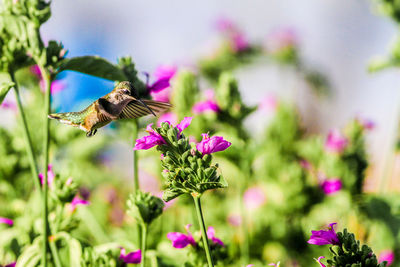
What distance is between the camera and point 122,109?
64cm

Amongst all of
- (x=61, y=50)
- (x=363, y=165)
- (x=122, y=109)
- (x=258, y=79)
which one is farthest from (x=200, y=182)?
(x=258, y=79)

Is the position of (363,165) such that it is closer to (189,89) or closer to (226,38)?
(189,89)

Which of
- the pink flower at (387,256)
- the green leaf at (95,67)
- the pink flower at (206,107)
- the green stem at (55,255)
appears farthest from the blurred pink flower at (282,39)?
the green stem at (55,255)

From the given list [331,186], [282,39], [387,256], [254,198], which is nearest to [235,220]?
[254,198]

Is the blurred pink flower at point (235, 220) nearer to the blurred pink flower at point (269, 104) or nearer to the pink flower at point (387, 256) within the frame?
the pink flower at point (387, 256)

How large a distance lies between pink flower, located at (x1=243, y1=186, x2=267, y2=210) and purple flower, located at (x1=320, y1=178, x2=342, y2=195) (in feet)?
1.81

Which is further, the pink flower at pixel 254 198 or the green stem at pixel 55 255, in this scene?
the pink flower at pixel 254 198

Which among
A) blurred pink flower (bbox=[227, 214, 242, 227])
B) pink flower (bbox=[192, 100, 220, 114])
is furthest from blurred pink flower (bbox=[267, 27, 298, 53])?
pink flower (bbox=[192, 100, 220, 114])

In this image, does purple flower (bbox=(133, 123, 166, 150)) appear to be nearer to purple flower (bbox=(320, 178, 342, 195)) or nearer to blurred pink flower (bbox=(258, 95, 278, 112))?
purple flower (bbox=(320, 178, 342, 195))

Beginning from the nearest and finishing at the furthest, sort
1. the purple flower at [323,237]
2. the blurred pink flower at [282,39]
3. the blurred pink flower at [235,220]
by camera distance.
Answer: the purple flower at [323,237]
the blurred pink flower at [235,220]
the blurred pink flower at [282,39]

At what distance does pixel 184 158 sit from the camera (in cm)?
58

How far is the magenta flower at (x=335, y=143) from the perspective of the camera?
1394 millimetres

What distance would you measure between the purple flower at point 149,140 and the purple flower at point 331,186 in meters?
0.88

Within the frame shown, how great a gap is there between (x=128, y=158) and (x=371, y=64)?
379 cm
